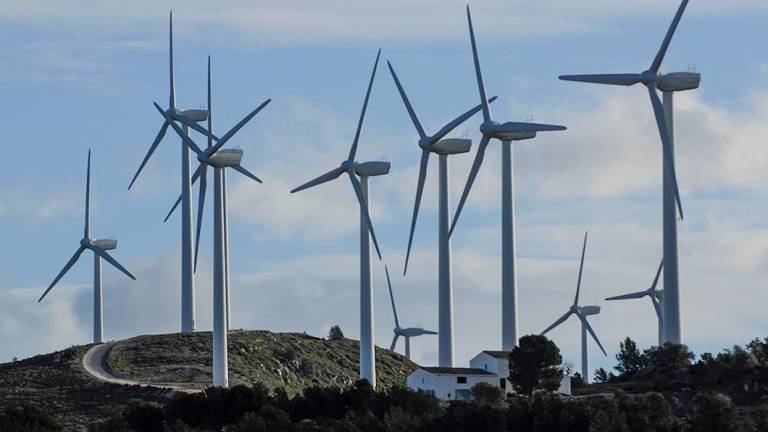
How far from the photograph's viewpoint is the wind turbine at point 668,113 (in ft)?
591

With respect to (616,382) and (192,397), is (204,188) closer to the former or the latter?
(192,397)

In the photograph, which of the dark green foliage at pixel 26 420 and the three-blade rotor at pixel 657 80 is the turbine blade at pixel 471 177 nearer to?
the three-blade rotor at pixel 657 80

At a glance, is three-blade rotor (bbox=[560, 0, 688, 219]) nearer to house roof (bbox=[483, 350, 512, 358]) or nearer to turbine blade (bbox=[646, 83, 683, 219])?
turbine blade (bbox=[646, 83, 683, 219])

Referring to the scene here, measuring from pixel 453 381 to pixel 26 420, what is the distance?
A: 38028 mm

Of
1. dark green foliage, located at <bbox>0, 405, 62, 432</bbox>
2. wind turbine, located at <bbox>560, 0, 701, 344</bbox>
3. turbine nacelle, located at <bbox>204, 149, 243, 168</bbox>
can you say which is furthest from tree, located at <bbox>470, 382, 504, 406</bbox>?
dark green foliage, located at <bbox>0, 405, 62, 432</bbox>

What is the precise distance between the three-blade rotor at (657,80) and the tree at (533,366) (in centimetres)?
1985

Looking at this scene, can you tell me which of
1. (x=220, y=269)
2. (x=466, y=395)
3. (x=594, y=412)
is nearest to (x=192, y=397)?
(x=220, y=269)

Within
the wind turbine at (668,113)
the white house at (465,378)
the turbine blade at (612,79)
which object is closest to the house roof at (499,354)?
the white house at (465,378)

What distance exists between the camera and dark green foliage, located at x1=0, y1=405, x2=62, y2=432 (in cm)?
17099

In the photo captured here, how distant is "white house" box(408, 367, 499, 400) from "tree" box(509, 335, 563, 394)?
3616 mm

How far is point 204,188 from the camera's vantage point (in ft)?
646

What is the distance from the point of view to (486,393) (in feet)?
601

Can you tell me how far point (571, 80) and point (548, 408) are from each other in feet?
109

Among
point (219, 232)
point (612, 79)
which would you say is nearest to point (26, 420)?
point (219, 232)
